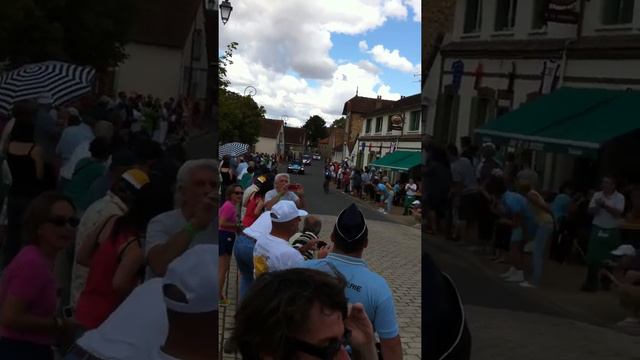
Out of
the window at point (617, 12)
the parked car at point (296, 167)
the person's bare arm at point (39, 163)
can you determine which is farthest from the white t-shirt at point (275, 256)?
the window at point (617, 12)

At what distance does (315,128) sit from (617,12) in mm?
705

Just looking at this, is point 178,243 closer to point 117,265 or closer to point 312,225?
point 117,265

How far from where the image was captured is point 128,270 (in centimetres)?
162

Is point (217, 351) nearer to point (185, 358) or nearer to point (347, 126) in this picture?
point (185, 358)

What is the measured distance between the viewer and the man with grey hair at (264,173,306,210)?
5.96 ft

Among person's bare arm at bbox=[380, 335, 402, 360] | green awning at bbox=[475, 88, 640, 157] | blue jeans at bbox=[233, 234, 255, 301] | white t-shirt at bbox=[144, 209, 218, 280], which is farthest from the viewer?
blue jeans at bbox=[233, 234, 255, 301]

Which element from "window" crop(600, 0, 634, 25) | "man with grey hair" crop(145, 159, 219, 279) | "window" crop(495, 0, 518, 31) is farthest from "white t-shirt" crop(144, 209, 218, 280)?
"window" crop(600, 0, 634, 25)

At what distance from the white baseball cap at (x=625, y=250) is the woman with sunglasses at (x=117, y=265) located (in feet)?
3.08

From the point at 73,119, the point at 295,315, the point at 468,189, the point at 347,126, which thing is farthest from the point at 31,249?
the point at 468,189

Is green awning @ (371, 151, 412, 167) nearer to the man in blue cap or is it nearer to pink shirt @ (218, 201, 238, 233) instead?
the man in blue cap

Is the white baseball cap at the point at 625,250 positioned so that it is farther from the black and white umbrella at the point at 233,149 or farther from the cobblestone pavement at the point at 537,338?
the black and white umbrella at the point at 233,149

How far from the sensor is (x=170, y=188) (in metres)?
1.58

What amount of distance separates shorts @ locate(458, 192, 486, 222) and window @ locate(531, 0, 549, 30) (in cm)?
39

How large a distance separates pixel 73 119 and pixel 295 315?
0.65 m
